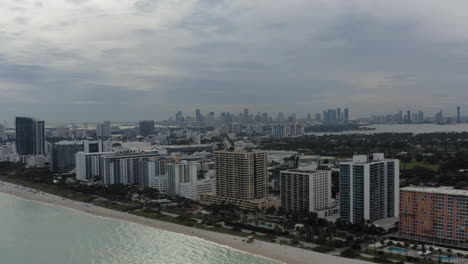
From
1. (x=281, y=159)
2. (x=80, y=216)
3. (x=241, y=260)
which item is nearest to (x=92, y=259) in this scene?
(x=241, y=260)

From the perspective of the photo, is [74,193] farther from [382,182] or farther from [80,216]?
[382,182]

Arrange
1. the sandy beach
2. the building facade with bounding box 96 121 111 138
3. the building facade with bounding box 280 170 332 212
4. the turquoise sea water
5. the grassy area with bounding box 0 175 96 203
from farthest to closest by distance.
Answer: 1. the building facade with bounding box 96 121 111 138
2. the grassy area with bounding box 0 175 96 203
3. the building facade with bounding box 280 170 332 212
4. the turquoise sea water
5. the sandy beach

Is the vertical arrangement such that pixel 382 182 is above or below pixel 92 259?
above

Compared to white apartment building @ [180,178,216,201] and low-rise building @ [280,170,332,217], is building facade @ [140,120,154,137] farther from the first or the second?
low-rise building @ [280,170,332,217]

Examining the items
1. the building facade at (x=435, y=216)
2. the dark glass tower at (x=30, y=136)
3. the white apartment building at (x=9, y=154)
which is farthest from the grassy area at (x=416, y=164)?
the dark glass tower at (x=30, y=136)

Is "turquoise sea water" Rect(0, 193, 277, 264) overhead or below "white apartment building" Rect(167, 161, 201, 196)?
below

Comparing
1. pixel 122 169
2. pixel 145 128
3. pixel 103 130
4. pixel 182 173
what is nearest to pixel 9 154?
pixel 122 169

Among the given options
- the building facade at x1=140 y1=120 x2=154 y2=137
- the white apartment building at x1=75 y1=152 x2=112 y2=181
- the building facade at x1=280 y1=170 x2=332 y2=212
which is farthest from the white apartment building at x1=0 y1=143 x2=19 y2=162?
the building facade at x1=280 y1=170 x2=332 y2=212
